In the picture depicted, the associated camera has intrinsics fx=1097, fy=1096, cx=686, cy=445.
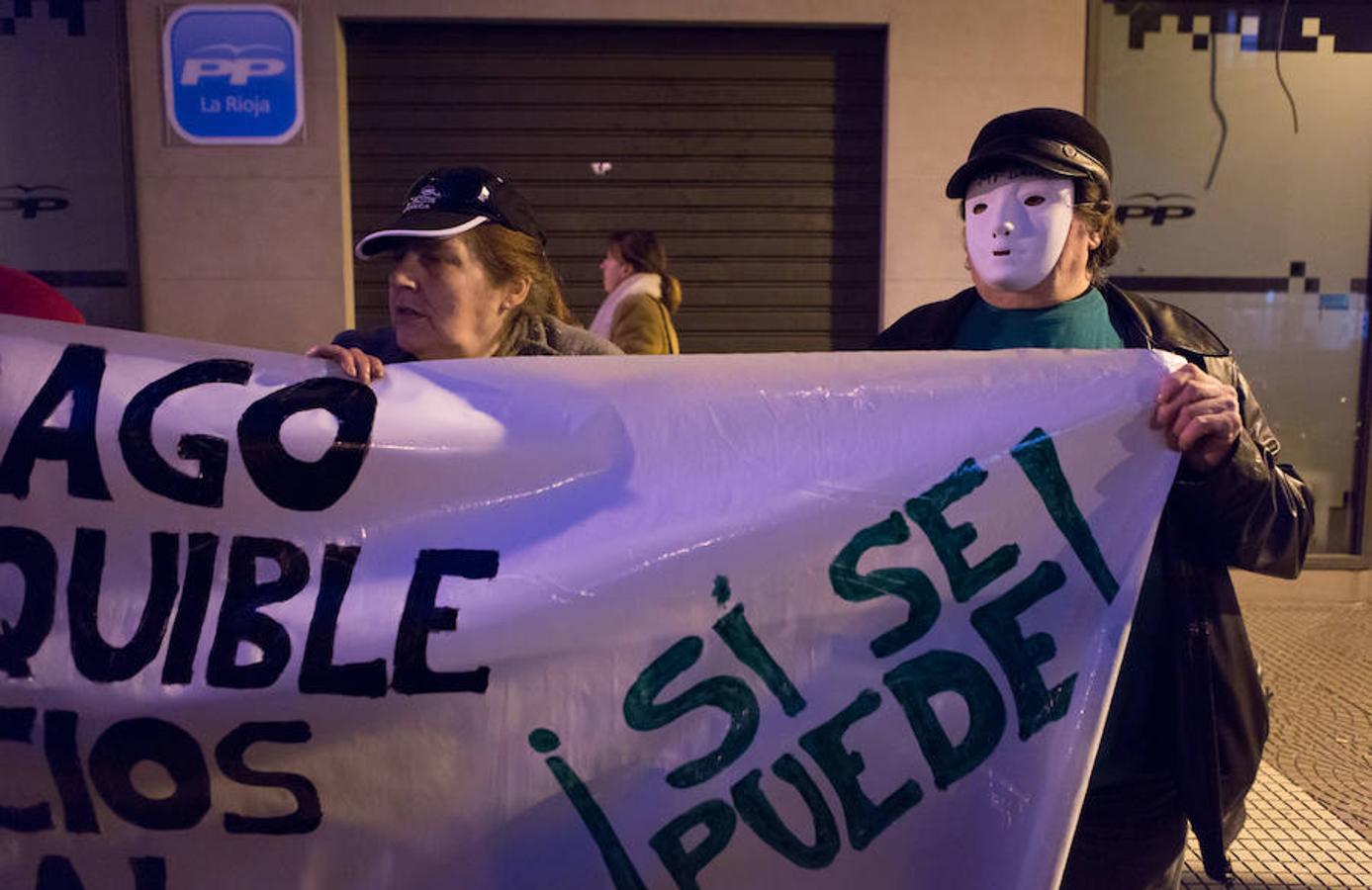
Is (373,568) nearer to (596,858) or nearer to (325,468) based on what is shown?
(325,468)

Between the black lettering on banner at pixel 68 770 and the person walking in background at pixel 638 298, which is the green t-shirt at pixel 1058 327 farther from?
the person walking in background at pixel 638 298

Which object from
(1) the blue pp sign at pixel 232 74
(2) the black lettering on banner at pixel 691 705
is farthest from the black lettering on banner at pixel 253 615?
(1) the blue pp sign at pixel 232 74

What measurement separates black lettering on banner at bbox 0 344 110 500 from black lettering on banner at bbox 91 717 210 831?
394 mm

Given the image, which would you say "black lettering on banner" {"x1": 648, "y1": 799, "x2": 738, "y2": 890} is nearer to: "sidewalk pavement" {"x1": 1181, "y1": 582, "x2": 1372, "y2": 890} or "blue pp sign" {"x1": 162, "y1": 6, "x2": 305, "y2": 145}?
"sidewalk pavement" {"x1": 1181, "y1": 582, "x2": 1372, "y2": 890}

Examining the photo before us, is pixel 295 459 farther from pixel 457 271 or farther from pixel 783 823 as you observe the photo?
pixel 783 823

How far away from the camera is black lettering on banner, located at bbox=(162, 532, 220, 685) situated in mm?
1786

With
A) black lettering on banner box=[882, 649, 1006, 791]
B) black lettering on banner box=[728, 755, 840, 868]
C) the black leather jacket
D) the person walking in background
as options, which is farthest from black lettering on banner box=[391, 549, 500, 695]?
the person walking in background

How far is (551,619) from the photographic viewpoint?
1817 mm

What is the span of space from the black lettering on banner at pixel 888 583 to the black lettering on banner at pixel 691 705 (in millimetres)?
246

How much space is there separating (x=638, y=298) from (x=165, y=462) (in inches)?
147

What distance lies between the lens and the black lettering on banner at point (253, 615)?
5.85 feet

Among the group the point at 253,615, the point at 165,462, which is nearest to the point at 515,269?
the point at 165,462

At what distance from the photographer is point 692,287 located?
660 cm

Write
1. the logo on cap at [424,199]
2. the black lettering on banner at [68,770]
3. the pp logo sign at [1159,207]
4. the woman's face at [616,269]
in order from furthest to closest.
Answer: the pp logo sign at [1159,207] < the woman's face at [616,269] < the logo on cap at [424,199] < the black lettering on banner at [68,770]
